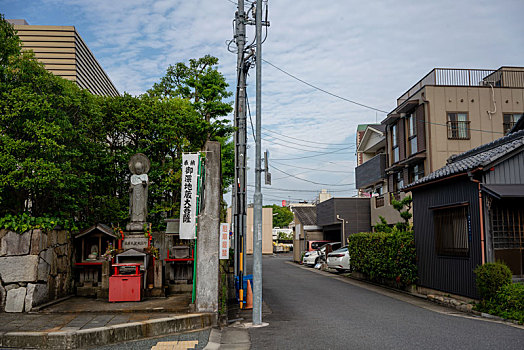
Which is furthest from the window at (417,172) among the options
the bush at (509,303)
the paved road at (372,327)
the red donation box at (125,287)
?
the red donation box at (125,287)

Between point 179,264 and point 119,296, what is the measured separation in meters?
2.98

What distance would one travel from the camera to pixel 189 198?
34.0 feet

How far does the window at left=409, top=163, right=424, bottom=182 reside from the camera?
24.8 metres

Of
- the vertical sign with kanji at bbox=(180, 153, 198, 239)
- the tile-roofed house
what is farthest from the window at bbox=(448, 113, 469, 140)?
the vertical sign with kanji at bbox=(180, 153, 198, 239)

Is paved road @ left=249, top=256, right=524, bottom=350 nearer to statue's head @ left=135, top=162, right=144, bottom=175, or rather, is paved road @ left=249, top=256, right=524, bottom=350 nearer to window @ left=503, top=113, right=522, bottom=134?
statue's head @ left=135, top=162, right=144, bottom=175

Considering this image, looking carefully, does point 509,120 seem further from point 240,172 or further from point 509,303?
point 240,172

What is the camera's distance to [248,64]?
1519 centimetres

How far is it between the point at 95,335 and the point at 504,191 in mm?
9966

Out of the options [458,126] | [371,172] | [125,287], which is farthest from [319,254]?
[125,287]

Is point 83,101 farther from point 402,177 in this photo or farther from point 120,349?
point 402,177

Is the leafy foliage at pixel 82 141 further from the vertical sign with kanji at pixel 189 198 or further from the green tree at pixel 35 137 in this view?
the vertical sign with kanji at pixel 189 198

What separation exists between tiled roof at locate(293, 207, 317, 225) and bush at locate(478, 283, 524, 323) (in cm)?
2853

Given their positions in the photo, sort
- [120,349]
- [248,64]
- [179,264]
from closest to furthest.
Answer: [120,349] < [179,264] < [248,64]

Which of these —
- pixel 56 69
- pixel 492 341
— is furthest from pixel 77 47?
pixel 492 341
